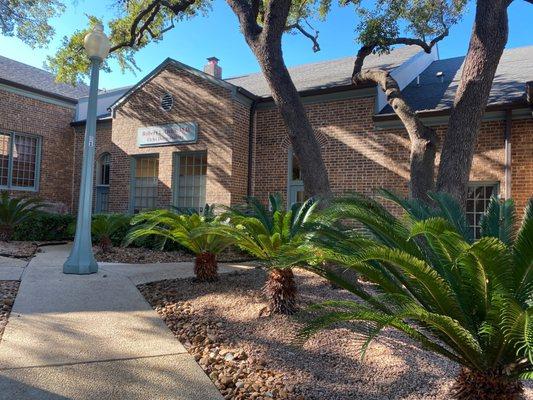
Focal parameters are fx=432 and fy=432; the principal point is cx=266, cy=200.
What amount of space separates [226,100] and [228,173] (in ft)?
7.14

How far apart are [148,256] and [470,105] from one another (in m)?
7.51

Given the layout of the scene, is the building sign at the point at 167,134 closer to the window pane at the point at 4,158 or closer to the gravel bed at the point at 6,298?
the window pane at the point at 4,158

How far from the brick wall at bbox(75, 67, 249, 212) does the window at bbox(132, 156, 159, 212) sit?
275 mm

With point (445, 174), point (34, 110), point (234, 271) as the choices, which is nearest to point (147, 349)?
point (234, 271)

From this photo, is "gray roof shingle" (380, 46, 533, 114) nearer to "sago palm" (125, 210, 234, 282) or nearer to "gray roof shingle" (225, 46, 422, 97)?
"gray roof shingle" (225, 46, 422, 97)

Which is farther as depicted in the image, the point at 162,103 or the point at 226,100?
the point at 162,103

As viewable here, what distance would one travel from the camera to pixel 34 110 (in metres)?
16.8

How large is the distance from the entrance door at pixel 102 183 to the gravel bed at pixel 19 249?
4.69 meters

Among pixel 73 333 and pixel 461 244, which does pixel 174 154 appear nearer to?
pixel 73 333

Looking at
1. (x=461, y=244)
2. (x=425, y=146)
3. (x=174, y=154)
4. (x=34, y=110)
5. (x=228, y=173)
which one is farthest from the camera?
(x=34, y=110)

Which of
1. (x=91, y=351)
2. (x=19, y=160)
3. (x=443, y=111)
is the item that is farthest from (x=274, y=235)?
(x=19, y=160)

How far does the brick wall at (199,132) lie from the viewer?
12781 millimetres

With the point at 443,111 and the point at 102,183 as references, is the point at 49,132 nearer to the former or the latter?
the point at 102,183

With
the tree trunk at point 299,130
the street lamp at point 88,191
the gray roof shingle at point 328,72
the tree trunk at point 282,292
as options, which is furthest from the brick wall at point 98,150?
the tree trunk at point 282,292
